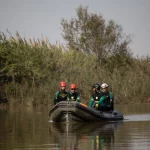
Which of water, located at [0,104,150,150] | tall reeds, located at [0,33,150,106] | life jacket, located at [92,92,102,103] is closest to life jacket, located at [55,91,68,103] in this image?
water, located at [0,104,150,150]

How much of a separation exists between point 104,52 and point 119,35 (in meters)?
2.41

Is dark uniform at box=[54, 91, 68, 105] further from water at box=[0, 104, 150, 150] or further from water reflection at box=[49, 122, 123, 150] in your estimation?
water reflection at box=[49, 122, 123, 150]

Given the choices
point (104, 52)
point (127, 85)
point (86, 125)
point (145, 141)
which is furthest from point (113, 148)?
point (104, 52)

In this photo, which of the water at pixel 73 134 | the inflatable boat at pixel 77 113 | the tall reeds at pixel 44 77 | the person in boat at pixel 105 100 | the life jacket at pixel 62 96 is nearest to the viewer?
the water at pixel 73 134

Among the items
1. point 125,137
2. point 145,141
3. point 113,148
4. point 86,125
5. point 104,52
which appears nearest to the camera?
point 113,148

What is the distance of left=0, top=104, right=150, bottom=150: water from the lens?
64.4 ft

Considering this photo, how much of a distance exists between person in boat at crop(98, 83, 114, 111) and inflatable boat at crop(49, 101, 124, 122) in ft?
0.83

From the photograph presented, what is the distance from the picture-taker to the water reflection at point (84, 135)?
19666mm

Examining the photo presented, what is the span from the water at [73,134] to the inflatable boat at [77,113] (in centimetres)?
30

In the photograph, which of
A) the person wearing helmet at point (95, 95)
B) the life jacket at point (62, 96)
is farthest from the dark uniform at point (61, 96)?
the person wearing helmet at point (95, 95)

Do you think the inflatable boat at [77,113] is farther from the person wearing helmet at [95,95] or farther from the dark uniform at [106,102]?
the person wearing helmet at [95,95]

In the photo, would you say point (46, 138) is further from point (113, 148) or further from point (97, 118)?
point (97, 118)

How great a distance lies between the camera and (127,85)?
153 ft

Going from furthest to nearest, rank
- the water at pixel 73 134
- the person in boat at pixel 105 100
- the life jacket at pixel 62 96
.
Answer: the life jacket at pixel 62 96, the person in boat at pixel 105 100, the water at pixel 73 134
